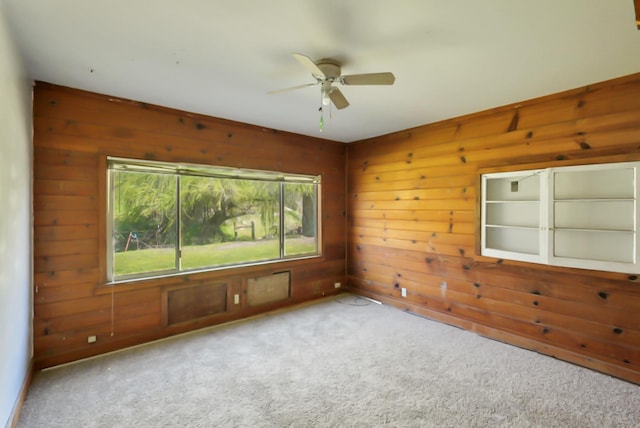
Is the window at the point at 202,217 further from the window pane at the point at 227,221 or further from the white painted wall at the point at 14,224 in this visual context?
the white painted wall at the point at 14,224

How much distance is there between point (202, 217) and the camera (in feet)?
12.3

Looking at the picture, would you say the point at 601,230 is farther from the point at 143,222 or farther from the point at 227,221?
the point at 143,222

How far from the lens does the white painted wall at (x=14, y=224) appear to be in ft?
5.72

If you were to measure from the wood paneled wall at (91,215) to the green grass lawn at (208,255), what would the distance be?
17cm

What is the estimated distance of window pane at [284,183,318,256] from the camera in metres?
4.55

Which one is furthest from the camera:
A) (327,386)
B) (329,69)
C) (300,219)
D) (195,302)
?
(300,219)

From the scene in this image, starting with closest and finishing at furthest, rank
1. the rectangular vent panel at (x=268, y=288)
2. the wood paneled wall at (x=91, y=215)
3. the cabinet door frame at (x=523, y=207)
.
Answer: the wood paneled wall at (x=91, y=215) < the cabinet door frame at (x=523, y=207) < the rectangular vent panel at (x=268, y=288)

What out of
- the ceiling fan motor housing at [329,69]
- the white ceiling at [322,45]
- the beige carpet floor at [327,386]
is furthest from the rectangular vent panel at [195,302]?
the ceiling fan motor housing at [329,69]

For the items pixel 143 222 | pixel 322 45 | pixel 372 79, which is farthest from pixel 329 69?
pixel 143 222

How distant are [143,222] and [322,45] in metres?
2.63

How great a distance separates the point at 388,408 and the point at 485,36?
2.61 meters

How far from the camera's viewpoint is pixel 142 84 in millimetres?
2754

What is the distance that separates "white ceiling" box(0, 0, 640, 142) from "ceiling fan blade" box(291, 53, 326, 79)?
0.16 meters

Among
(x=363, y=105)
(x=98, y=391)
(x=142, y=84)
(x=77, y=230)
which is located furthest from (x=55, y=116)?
(x=363, y=105)
